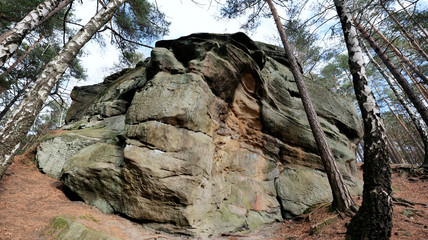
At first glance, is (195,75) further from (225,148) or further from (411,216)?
(411,216)

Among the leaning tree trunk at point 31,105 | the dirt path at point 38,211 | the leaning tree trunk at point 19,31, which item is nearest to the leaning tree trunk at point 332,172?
the dirt path at point 38,211

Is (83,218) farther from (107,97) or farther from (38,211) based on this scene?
(107,97)

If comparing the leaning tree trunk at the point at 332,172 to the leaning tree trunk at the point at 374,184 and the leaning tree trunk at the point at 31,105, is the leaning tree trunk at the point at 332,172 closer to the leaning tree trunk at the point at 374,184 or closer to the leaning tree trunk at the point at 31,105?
the leaning tree trunk at the point at 374,184

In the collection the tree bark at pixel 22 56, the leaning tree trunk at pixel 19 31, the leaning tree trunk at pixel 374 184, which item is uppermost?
the tree bark at pixel 22 56

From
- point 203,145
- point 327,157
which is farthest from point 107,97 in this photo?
point 327,157

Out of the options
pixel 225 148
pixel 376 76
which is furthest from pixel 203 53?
pixel 376 76

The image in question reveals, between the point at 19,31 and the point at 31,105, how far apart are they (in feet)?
5.58

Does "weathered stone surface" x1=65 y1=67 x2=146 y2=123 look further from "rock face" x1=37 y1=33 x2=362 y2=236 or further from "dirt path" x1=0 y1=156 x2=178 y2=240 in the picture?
"dirt path" x1=0 y1=156 x2=178 y2=240

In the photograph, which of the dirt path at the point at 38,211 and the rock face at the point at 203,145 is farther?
the rock face at the point at 203,145

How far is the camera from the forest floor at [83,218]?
3346 mm

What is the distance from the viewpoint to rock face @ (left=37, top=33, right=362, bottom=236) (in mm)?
4809

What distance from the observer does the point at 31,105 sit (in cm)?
438

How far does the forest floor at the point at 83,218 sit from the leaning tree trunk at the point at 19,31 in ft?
10.2

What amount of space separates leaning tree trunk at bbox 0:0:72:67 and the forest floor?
10.2 ft
